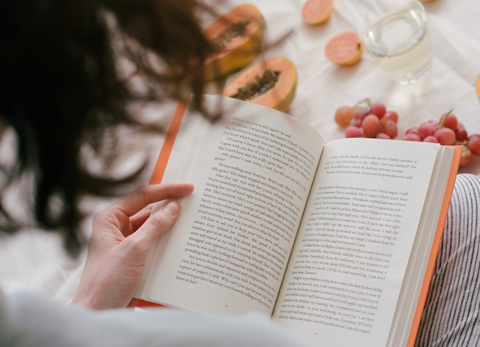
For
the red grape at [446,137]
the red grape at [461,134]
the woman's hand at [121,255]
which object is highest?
the red grape at [461,134]

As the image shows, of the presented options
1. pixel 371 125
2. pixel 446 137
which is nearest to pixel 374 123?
pixel 371 125

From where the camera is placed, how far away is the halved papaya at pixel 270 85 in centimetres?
84

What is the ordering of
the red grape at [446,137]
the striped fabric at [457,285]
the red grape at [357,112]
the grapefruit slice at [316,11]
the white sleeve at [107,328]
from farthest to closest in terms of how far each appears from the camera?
the grapefruit slice at [316,11]
the red grape at [357,112]
the red grape at [446,137]
the striped fabric at [457,285]
the white sleeve at [107,328]

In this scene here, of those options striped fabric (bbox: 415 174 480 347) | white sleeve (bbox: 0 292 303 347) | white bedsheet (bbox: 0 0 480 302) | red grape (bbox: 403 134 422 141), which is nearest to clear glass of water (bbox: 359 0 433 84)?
white bedsheet (bbox: 0 0 480 302)

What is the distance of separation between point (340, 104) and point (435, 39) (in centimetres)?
24

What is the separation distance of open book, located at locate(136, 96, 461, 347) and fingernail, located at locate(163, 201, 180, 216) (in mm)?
14

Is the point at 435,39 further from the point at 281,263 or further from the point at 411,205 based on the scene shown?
the point at 281,263

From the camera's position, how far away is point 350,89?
2.79 feet

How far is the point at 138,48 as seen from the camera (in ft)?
0.91

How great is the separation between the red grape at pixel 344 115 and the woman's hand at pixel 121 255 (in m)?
0.37

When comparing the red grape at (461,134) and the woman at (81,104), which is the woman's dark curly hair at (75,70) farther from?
the red grape at (461,134)

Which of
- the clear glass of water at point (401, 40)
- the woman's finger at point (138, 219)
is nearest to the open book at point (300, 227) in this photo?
the woman's finger at point (138, 219)

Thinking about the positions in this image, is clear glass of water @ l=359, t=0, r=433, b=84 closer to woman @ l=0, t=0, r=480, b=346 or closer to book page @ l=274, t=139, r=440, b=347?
book page @ l=274, t=139, r=440, b=347

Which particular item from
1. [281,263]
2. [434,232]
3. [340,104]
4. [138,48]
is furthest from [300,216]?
[138,48]
